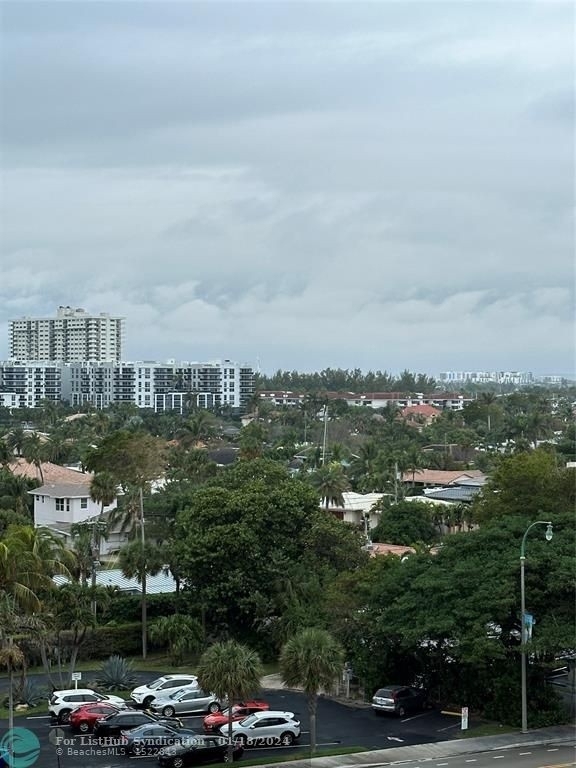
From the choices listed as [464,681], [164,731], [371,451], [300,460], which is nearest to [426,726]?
[464,681]

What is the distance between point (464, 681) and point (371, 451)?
7243cm

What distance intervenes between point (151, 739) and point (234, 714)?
165 inches

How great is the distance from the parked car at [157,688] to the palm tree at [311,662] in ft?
23.8

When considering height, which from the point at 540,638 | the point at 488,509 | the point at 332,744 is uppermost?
the point at 488,509

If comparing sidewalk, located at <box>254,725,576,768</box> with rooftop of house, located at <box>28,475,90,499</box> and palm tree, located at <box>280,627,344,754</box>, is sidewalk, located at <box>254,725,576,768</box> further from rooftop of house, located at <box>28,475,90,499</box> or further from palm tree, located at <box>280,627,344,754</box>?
rooftop of house, located at <box>28,475,90,499</box>

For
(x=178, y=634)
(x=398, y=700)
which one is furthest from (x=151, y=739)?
(x=178, y=634)

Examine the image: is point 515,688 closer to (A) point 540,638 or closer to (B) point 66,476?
(A) point 540,638

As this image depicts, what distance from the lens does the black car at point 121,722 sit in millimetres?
33406

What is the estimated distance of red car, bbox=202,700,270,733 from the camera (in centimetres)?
3412

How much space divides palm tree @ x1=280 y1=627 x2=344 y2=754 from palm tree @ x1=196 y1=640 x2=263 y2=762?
1072 millimetres

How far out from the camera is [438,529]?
73.4 metres

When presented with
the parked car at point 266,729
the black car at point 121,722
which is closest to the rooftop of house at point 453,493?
the parked car at point 266,729

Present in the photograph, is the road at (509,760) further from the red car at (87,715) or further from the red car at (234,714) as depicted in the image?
the red car at (87,715)

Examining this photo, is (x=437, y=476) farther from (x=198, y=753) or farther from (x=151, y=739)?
(x=198, y=753)
